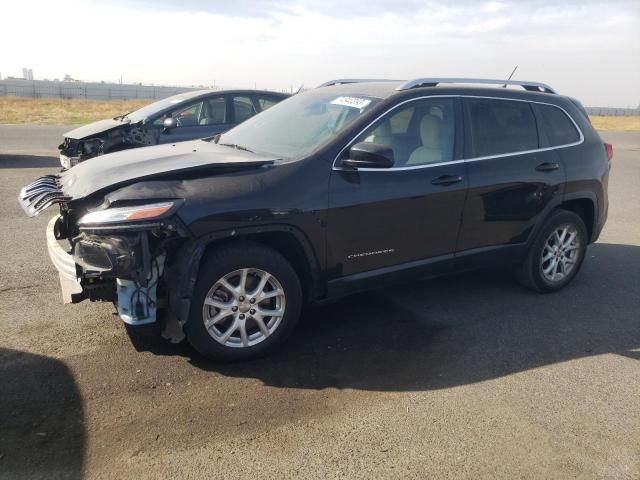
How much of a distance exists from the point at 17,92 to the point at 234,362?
71.2 metres

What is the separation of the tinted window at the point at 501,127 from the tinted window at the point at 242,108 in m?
5.49

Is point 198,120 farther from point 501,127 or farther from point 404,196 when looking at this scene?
point 404,196

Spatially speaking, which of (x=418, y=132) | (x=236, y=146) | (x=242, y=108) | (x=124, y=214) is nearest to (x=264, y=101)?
(x=242, y=108)

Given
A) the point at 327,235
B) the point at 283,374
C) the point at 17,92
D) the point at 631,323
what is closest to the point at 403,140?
the point at 327,235

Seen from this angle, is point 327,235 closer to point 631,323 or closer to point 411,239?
point 411,239

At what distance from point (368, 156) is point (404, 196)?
1.64 feet

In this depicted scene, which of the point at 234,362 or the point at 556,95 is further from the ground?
the point at 556,95

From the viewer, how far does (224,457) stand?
9.41 feet

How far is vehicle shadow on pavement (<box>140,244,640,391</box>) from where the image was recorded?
3766 millimetres

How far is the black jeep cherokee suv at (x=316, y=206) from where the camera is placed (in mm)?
3463

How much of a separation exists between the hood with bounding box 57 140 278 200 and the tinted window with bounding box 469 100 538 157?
182 cm

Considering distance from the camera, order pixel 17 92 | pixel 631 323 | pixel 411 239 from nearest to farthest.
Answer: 1. pixel 411 239
2. pixel 631 323
3. pixel 17 92

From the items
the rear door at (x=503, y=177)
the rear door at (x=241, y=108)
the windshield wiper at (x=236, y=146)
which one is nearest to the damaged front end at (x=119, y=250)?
the windshield wiper at (x=236, y=146)

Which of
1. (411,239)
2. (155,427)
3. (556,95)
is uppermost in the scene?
(556,95)
